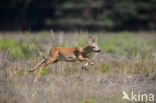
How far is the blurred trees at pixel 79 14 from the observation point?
125 ft

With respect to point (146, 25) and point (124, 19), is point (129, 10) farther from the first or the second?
point (146, 25)

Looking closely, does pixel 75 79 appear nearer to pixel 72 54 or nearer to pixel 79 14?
pixel 72 54

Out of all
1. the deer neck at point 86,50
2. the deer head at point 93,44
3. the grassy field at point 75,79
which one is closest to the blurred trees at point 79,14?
the grassy field at point 75,79

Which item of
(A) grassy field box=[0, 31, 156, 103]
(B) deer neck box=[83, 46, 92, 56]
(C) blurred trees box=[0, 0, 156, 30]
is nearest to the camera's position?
(A) grassy field box=[0, 31, 156, 103]

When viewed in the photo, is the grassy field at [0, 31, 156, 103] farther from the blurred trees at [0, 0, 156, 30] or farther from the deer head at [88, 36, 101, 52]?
the blurred trees at [0, 0, 156, 30]

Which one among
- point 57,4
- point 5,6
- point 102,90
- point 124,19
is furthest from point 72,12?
point 102,90

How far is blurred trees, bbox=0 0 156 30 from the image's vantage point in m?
38.1

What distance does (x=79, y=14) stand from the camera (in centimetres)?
3891

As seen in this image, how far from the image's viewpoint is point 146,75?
38.6 ft

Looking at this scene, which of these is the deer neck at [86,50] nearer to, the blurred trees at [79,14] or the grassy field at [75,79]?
the grassy field at [75,79]

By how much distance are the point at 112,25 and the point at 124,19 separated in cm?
197

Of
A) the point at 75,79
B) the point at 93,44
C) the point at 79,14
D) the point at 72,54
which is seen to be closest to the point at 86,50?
the point at 93,44

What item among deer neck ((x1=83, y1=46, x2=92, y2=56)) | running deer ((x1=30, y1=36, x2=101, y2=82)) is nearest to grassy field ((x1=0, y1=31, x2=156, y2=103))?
running deer ((x1=30, y1=36, x2=101, y2=82))

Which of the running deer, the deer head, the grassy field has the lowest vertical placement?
the grassy field
